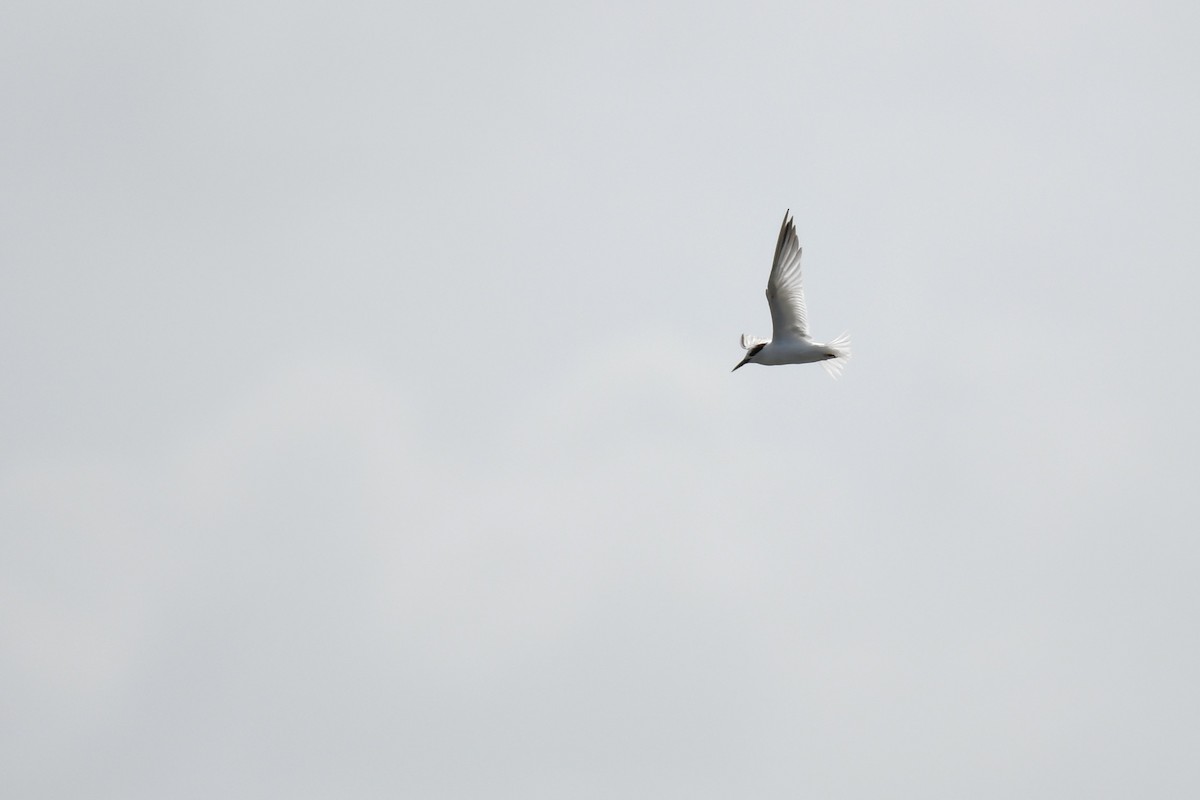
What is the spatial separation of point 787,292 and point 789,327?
105cm

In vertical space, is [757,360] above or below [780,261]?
below

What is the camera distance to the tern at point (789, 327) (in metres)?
32.0

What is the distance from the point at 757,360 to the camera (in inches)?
1289

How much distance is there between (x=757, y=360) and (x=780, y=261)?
285 cm

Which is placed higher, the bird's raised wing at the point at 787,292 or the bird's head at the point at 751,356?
the bird's raised wing at the point at 787,292

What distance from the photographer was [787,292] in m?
32.1

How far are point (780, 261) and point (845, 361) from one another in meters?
3.45

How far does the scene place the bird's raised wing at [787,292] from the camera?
31859 mm

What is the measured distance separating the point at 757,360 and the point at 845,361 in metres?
2.48

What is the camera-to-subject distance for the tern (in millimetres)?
31984

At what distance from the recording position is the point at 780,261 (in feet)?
105

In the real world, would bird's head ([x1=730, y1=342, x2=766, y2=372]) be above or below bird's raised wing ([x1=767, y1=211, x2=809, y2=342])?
below

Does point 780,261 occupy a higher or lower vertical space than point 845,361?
higher

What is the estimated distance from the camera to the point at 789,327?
32.6 m
